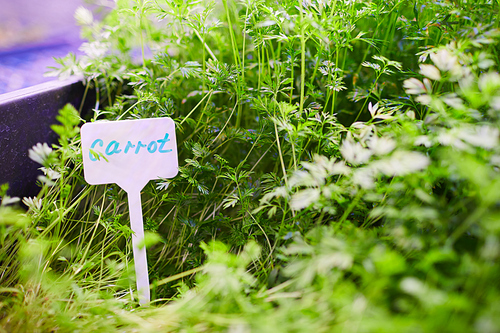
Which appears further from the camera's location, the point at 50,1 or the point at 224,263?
the point at 50,1

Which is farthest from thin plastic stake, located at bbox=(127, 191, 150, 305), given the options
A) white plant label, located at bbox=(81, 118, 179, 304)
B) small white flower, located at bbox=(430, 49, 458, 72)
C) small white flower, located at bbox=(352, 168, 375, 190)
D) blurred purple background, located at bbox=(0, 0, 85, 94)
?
blurred purple background, located at bbox=(0, 0, 85, 94)

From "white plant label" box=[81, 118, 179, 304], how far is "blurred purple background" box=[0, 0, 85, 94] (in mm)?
865

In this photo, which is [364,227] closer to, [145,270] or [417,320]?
[417,320]

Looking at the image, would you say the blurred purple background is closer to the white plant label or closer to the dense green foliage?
the dense green foliage

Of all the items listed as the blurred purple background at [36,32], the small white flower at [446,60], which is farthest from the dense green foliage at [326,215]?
the blurred purple background at [36,32]

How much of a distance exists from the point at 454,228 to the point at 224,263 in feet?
1.44

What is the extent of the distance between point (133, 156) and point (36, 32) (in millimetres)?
1374

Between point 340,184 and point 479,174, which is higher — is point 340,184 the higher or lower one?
the lower one

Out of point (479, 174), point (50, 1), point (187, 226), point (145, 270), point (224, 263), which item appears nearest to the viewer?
point (479, 174)

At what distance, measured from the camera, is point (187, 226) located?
93 centimetres

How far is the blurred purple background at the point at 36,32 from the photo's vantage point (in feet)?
4.77

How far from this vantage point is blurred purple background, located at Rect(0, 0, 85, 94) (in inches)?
57.2

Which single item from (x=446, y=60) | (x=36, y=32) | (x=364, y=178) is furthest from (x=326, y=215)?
(x=36, y=32)

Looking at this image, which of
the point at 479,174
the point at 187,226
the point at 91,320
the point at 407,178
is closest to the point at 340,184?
the point at 407,178
